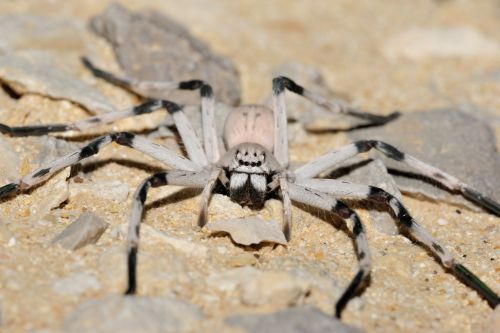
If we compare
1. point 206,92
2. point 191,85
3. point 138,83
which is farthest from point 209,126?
point 138,83

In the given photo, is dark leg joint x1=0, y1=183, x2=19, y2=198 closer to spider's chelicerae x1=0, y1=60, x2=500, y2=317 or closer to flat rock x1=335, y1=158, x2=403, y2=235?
spider's chelicerae x1=0, y1=60, x2=500, y2=317

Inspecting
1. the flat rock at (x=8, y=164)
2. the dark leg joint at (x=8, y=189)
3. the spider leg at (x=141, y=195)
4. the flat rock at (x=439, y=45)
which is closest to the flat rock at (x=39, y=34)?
the flat rock at (x=8, y=164)

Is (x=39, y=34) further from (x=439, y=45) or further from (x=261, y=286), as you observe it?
(x=439, y=45)

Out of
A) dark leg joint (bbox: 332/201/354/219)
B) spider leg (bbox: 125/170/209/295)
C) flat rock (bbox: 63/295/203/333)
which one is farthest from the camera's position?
dark leg joint (bbox: 332/201/354/219)

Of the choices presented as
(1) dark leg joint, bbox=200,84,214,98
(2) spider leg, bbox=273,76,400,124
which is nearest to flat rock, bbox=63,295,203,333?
(1) dark leg joint, bbox=200,84,214,98

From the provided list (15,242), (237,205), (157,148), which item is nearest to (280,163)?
(237,205)

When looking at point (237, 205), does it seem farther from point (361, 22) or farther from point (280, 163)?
point (361, 22)
